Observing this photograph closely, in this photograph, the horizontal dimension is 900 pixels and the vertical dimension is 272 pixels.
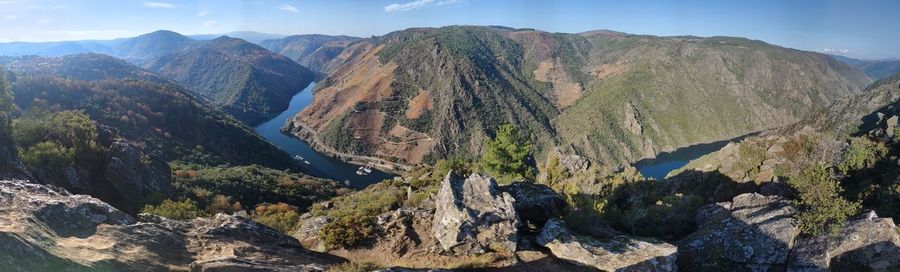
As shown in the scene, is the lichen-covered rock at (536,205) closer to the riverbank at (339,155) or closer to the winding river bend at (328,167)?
the winding river bend at (328,167)

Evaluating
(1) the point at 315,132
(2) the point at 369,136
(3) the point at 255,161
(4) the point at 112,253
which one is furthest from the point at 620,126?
(4) the point at 112,253

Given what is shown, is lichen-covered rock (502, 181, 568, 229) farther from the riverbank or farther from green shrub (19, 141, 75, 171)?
the riverbank

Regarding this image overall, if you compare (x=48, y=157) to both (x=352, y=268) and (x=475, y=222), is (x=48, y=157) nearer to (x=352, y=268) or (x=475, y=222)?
(x=352, y=268)

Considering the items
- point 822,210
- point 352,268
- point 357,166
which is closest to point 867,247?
point 822,210

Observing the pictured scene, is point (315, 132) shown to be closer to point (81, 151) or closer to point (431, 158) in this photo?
point (431, 158)

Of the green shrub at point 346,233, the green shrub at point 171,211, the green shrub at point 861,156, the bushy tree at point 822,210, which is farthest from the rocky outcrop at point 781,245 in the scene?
the green shrub at point 171,211

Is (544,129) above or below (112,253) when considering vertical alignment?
below
